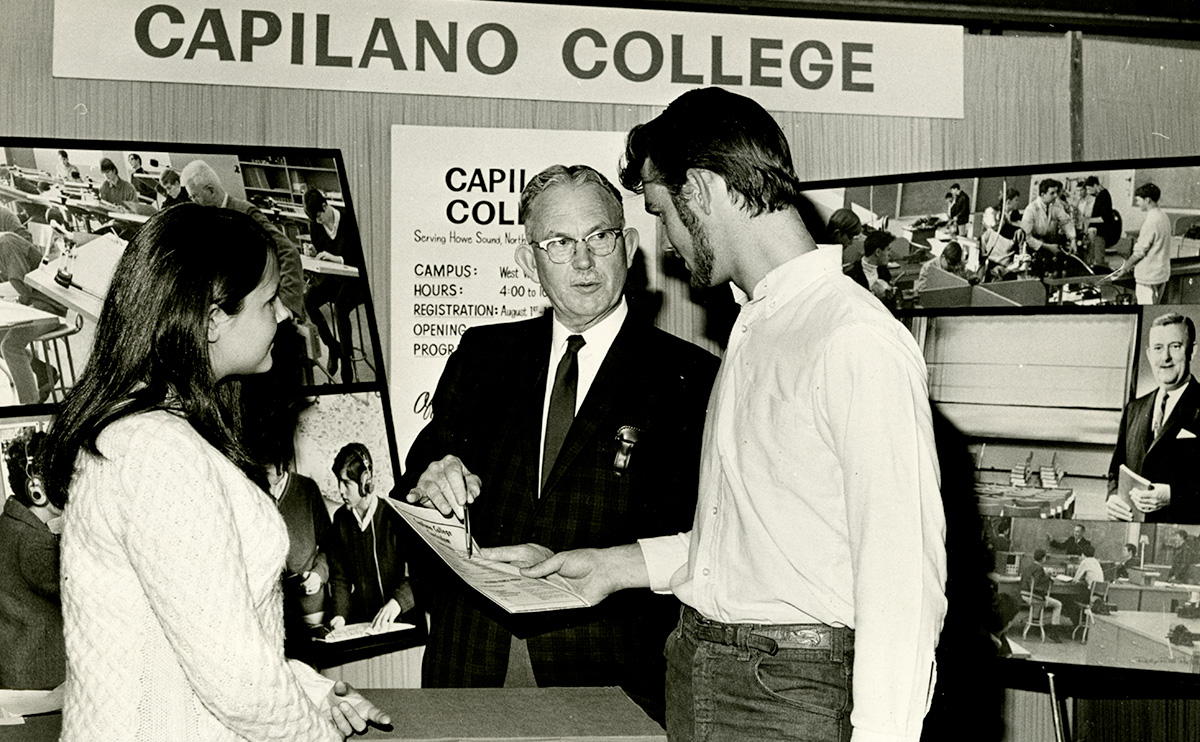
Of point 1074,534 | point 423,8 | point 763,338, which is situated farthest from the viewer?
point 423,8

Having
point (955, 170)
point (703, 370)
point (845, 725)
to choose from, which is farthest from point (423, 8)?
point (845, 725)

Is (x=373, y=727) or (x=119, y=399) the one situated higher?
(x=119, y=399)

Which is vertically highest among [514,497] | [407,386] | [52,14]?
[52,14]

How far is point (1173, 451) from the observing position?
3.17 m

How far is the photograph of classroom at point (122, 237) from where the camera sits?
3141 millimetres

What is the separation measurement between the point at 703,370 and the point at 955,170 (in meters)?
1.18

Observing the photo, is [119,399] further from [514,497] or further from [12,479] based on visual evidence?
[12,479]

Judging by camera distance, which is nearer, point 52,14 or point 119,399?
point 119,399

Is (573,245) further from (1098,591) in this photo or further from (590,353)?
(1098,591)

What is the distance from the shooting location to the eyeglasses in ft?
9.46

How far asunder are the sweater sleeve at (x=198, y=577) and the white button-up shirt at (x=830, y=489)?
75cm

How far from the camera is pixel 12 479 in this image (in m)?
3.04

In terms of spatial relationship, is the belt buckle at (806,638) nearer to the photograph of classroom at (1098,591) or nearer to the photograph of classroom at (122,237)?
the photograph of classroom at (1098,591)

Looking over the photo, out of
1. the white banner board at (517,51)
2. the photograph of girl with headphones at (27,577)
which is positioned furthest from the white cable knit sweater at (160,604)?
the white banner board at (517,51)
